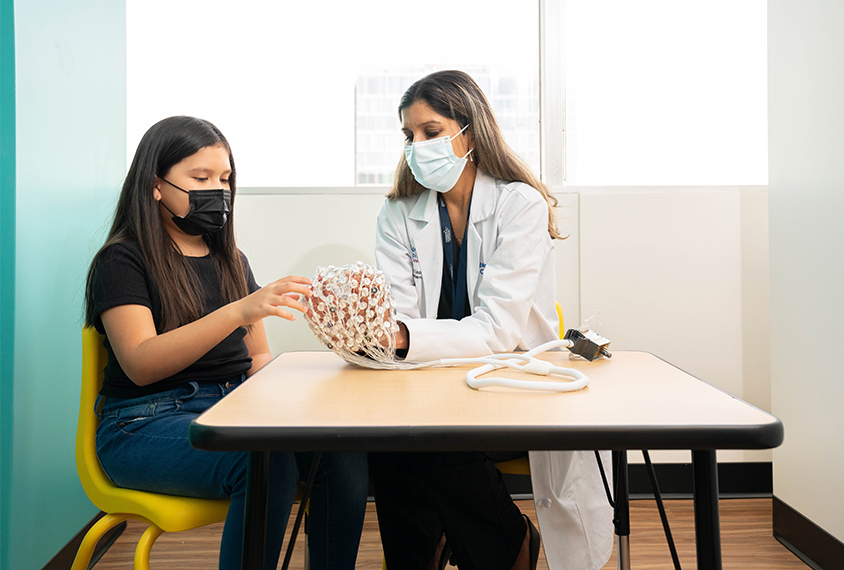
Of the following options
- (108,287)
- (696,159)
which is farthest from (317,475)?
(696,159)

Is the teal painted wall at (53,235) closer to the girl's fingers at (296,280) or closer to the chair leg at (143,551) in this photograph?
the chair leg at (143,551)

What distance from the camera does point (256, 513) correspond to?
2.70 ft

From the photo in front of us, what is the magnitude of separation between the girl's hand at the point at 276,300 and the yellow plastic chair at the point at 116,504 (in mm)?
347

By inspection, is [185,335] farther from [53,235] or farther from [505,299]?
[53,235]

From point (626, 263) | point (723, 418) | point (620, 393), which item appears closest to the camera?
point (723, 418)

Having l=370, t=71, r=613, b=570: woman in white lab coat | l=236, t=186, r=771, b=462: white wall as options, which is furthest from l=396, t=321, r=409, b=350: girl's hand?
l=236, t=186, r=771, b=462: white wall

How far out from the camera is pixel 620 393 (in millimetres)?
860

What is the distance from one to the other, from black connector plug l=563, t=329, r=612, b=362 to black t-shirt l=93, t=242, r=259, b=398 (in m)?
0.75

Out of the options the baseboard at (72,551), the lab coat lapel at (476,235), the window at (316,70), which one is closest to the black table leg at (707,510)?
the lab coat lapel at (476,235)

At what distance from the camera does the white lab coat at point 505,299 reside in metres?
1.24

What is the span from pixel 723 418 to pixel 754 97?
6.88 feet

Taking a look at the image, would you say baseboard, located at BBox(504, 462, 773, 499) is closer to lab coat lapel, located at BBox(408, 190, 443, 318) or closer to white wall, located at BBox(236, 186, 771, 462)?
white wall, located at BBox(236, 186, 771, 462)

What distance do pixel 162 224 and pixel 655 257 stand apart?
5.65 ft

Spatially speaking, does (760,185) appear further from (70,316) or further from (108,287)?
(70,316)
